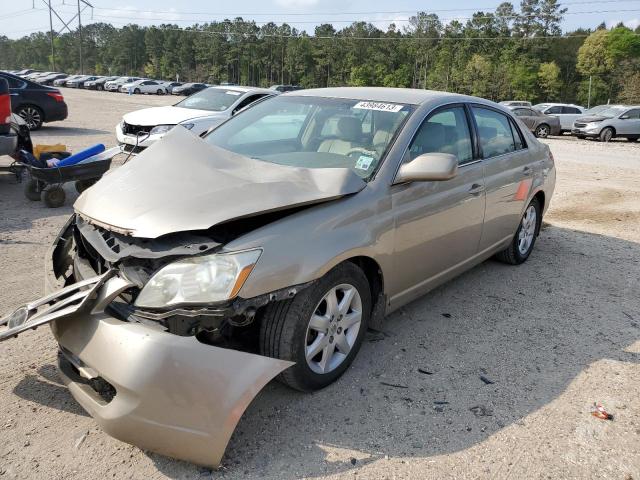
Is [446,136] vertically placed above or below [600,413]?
above

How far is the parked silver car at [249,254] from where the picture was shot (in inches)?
94.9

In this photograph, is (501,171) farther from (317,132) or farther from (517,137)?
(317,132)

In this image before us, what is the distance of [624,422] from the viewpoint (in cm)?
310

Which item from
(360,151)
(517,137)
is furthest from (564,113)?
(360,151)

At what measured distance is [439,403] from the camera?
3.18 m

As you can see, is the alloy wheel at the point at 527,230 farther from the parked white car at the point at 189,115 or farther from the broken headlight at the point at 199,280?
the parked white car at the point at 189,115

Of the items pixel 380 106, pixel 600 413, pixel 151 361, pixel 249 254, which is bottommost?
pixel 600 413

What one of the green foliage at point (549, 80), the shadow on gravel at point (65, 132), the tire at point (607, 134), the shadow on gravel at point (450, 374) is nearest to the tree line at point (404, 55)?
the green foliage at point (549, 80)

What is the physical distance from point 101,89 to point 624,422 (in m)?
63.7

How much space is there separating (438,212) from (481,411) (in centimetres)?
139

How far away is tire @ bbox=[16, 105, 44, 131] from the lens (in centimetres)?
1460

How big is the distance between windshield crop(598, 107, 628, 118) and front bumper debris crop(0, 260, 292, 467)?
25.1 m

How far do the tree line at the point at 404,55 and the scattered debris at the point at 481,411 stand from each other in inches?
2305

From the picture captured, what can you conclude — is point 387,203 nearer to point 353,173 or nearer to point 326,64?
point 353,173
